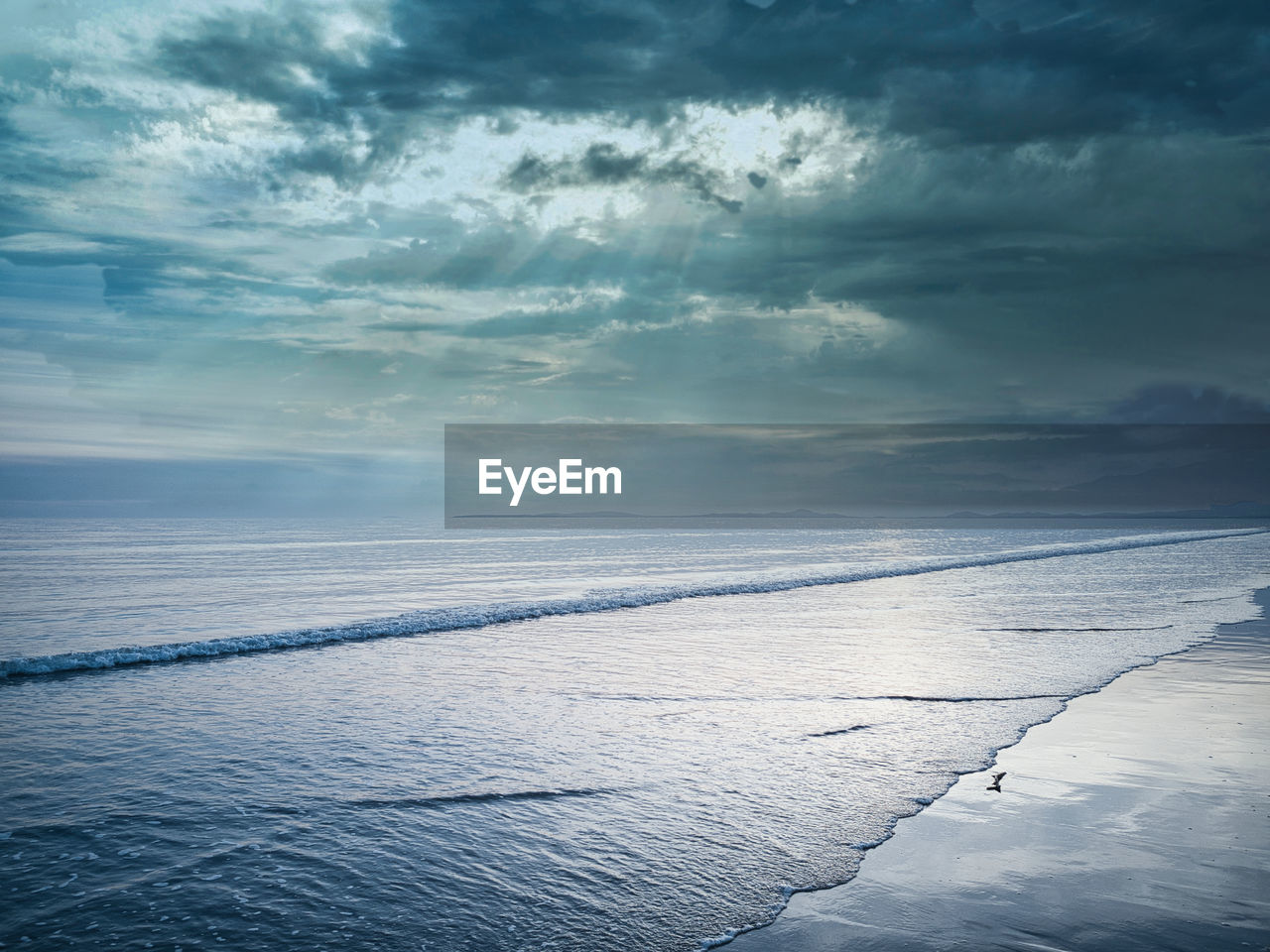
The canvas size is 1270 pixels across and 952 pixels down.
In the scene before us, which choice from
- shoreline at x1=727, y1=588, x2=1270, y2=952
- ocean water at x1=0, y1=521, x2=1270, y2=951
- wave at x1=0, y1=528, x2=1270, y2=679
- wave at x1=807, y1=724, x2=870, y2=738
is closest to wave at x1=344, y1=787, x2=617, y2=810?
ocean water at x1=0, y1=521, x2=1270, y2=951

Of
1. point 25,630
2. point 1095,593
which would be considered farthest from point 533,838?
point 1095,593

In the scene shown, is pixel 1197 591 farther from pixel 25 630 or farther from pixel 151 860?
pixel 25 630

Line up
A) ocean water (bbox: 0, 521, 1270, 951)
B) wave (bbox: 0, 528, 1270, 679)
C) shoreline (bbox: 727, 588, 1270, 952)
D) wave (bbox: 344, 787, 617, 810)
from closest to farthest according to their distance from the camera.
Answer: shoreline (bbox: 727, 588, 1270, 952), ocean water (bbox: 0, 521, 1270, 951), wave (bbox: 344, 787, 617, 810), wave (bbox: 0, 528, 1270, 679)

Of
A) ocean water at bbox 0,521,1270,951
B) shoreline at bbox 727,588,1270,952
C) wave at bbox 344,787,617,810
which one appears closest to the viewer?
shoreline at bbox 727,588,1270,952

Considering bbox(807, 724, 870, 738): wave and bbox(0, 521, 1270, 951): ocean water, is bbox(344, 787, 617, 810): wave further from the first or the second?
bbox(807, 724, 870, 738): wave

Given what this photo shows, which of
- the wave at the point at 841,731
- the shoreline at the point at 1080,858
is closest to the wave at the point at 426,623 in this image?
the wave at the point at 841,731

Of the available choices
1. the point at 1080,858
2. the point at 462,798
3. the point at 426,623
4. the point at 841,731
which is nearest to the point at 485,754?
the point at 462,798

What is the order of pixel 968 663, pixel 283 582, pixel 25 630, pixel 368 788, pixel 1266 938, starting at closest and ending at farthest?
pixel 1266 938
pixel 368 788
pixel 968 663
pixel 25 630
pixel 283 582
